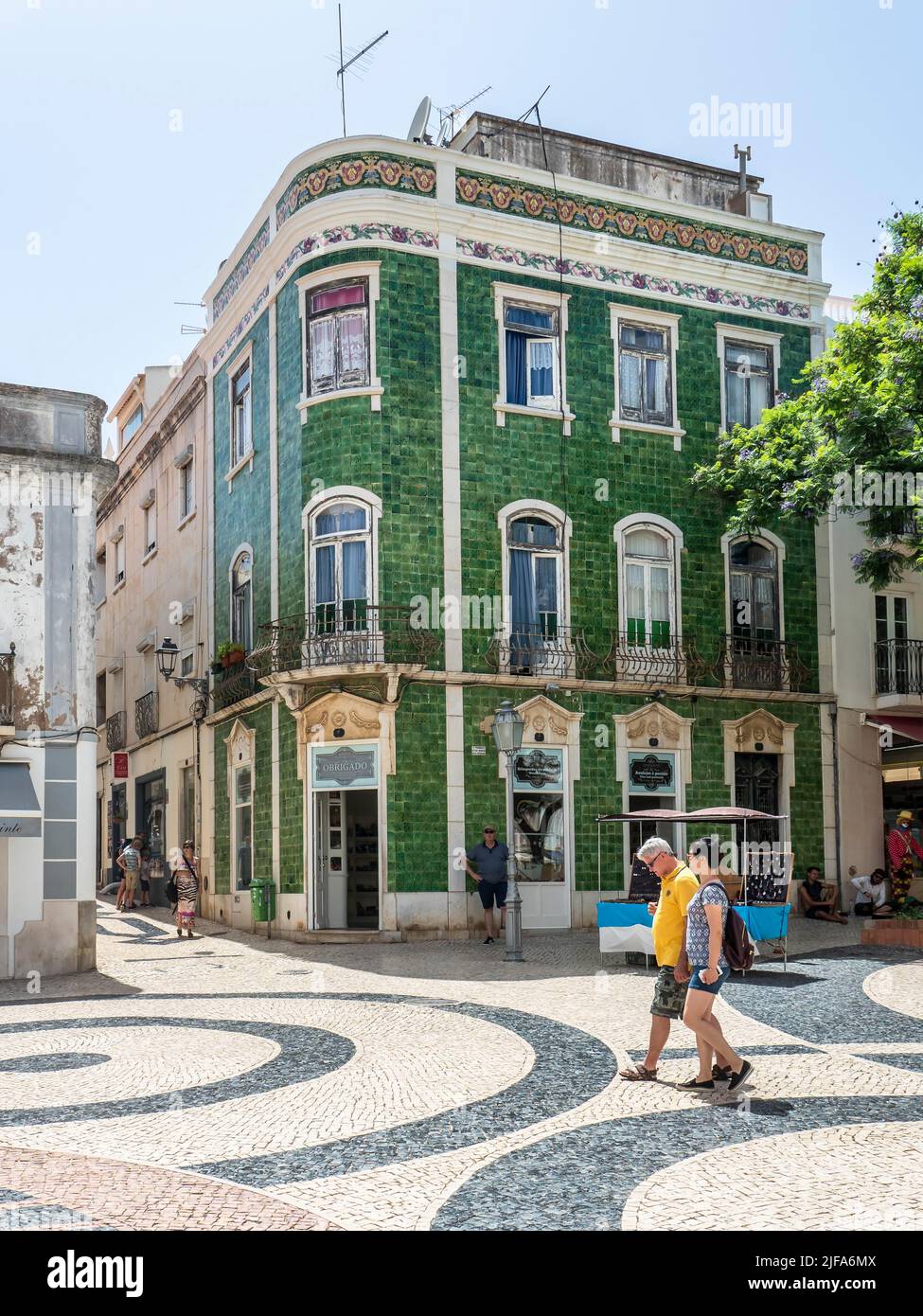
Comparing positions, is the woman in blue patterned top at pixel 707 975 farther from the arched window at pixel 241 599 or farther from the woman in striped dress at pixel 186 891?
the arched window at pixel 241 599

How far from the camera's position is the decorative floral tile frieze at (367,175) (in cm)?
2273

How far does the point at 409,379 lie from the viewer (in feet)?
74.4

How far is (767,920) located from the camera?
55.1 feet

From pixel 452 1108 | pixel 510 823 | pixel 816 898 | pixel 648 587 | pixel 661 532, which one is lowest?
pixel 816 898

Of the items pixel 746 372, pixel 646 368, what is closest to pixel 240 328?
pixel 646 368

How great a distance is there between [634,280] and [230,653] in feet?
32.4

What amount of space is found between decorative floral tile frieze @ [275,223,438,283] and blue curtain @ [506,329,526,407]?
6.68 feet

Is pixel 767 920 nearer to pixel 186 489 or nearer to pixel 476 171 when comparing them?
pixel 476 171

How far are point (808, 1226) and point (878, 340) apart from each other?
17280 mm

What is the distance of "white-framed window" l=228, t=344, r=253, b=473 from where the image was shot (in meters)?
26.3

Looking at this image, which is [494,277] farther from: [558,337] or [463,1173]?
[463,1173]

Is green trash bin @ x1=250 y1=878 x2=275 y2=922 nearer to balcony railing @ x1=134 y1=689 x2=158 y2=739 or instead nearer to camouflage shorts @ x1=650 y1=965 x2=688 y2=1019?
balcony railing @ x1=134 y1=689 x2=158 y2=739

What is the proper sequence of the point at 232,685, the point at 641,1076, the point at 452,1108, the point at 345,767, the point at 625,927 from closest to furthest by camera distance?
1. the point at 452,1108
2. the point at 641,1076
3. the point at 625,927
4. the point at 345,767
5. the point at 232,685

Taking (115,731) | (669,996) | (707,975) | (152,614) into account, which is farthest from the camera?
(115,731)
